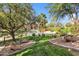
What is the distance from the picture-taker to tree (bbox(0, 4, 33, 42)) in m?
2.22

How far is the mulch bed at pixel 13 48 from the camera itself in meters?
2.19

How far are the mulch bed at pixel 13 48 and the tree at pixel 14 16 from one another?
10cm

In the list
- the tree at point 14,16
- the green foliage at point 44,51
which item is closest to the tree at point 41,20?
the tree at point 14,16

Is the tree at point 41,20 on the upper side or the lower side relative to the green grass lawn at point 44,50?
upper

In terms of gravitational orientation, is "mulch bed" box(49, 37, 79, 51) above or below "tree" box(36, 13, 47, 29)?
below

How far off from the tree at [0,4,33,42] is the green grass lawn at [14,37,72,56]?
22 centimetres

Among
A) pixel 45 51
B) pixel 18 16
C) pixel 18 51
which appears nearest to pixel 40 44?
pixel 45 51

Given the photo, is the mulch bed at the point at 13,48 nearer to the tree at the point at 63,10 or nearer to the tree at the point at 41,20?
the tree at the point at 41,20

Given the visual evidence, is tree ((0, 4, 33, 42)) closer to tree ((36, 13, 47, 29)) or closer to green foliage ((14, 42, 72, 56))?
tree ((36, 13, 47, 29))

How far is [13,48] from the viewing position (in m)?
2.22

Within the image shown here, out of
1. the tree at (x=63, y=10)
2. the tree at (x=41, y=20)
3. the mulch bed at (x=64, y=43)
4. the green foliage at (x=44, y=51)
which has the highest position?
the tree at (x=63, y=10)

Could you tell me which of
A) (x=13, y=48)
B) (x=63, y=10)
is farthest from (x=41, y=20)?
(x=13, y=48)

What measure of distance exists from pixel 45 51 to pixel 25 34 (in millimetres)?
286

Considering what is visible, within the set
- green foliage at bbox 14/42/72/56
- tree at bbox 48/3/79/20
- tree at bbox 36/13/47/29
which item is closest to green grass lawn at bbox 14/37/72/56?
green foliage at bbox 14/42/72/56
